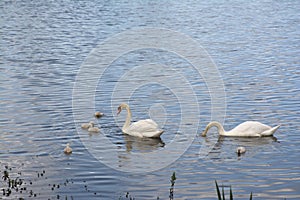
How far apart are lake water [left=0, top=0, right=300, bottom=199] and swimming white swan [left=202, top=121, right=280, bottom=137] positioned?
0.21 meters

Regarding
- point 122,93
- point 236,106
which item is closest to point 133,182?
point 236,106

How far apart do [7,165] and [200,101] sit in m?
8.56

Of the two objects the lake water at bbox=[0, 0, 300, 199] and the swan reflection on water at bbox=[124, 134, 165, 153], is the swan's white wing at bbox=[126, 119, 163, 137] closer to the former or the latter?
the swan reflection on water at bbox=[124, 134, 165, 153]

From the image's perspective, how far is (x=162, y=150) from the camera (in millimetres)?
17172

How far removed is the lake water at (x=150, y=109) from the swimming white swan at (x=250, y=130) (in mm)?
213

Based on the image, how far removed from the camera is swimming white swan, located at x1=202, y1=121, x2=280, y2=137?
18.0 m

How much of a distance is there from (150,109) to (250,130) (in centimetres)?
436

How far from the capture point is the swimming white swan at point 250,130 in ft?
59.2

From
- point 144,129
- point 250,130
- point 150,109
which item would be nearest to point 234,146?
point 250,130

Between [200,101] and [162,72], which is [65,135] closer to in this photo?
[200,101]

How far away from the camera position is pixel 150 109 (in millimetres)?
21484

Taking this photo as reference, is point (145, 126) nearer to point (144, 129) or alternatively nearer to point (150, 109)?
point (144, 129)

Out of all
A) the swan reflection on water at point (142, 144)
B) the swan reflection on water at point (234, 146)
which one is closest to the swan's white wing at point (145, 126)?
the swan reflection on water at point (142, 144)

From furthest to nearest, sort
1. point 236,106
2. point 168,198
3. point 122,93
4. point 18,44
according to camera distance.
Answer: point 18,44 → point 122,93 → point 236,106 → point 168,198
